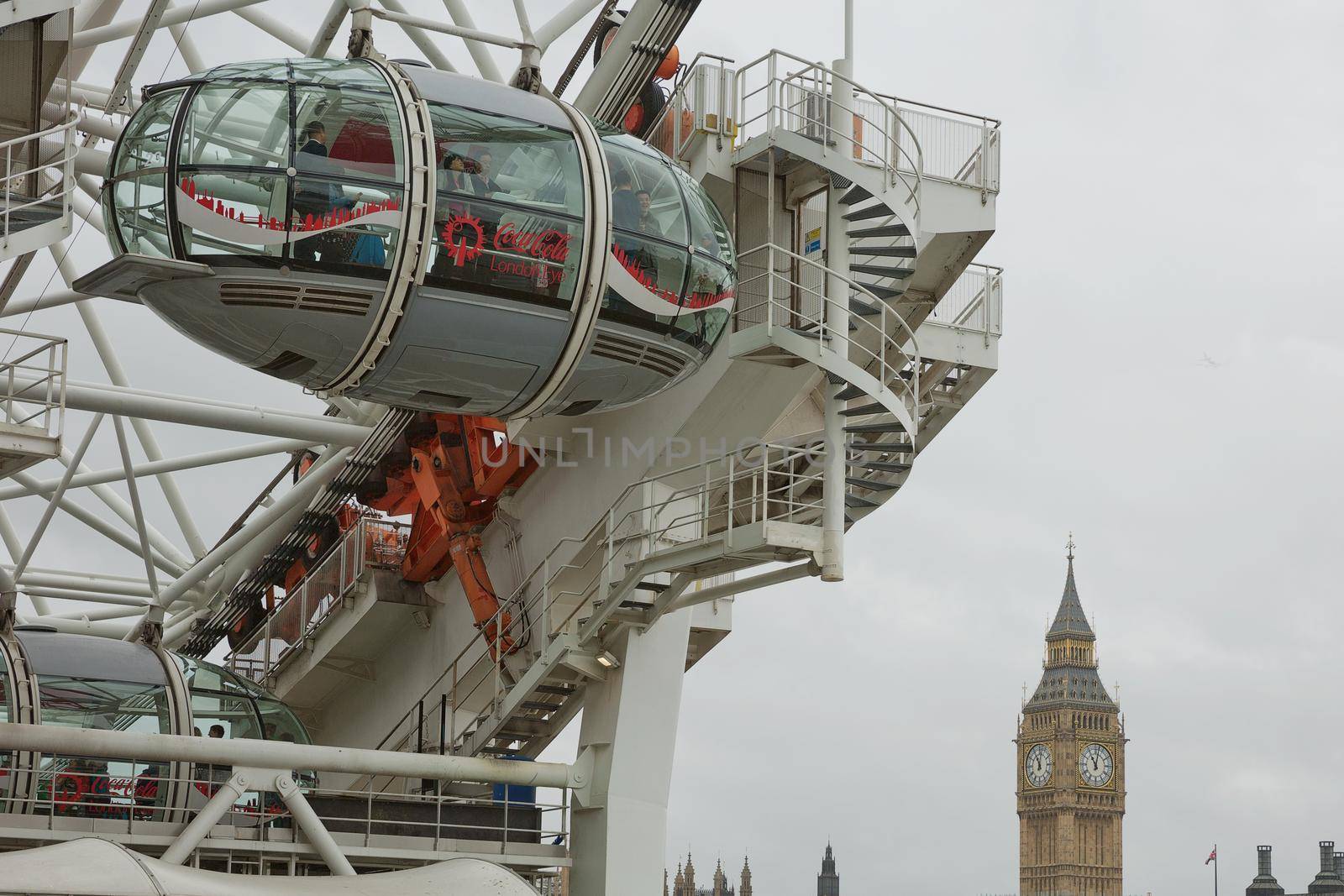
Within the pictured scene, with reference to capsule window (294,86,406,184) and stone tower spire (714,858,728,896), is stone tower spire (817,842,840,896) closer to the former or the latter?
stone tower spire (714,858,728,896)

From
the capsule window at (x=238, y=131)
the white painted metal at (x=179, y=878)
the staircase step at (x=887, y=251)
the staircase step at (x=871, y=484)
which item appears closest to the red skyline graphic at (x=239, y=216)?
the capsule window at (x=238, y=131)

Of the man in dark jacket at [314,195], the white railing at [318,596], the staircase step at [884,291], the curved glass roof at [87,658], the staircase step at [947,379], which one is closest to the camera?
the man in dark jacket at [314,195]

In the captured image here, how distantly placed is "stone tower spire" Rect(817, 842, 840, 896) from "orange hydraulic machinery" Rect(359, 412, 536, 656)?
167723 mm

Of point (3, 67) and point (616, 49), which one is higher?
point (616, 49)

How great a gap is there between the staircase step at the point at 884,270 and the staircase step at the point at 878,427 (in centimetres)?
222

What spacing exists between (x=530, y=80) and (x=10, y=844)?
413 inches

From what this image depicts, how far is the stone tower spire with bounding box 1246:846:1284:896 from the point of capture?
168 m

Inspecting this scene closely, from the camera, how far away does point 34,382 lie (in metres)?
21.8

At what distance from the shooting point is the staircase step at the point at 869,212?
23.8 metres

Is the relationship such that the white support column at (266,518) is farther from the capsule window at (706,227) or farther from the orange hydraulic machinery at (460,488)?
the capsule window at (706,227)

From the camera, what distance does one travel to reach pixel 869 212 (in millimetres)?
23859

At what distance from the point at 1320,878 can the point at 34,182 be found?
5996 inches

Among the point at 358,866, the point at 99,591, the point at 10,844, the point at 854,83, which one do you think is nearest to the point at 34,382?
the point at 10,844

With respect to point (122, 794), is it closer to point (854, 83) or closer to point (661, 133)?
point (661, 133)
